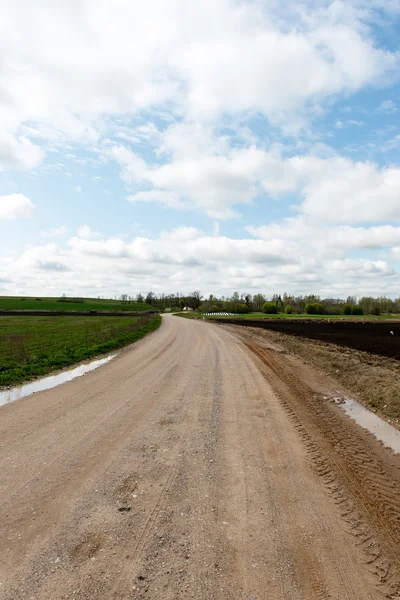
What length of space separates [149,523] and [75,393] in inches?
317

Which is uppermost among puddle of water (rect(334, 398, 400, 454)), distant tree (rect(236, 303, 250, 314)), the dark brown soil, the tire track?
distant tree (rect(236, 303, 250, 314))

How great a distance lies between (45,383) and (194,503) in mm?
10532

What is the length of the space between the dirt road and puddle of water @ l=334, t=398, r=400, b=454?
0.38m

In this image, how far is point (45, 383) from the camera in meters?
14.1

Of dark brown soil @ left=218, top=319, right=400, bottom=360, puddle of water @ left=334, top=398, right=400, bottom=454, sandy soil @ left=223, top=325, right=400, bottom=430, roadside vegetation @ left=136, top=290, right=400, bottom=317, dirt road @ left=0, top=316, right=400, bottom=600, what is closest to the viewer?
dirt road @ left=0, top=316, right=400, bottom=600

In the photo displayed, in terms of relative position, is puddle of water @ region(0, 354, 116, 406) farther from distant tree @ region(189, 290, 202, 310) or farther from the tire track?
distant tree @ region(189, 290, 202, 310)

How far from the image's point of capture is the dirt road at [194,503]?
154 inches

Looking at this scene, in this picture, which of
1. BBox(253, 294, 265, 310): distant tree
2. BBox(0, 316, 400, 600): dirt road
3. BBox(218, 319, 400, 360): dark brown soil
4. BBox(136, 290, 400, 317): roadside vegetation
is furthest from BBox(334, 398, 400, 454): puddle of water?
BBox(253, 294, 265, 310): distant tree

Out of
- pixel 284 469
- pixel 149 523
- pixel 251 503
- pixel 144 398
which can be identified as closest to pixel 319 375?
pixel 144 398

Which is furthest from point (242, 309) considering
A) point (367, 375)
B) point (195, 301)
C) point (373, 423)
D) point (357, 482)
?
point (357, 482)

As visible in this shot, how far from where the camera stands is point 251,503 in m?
5.41

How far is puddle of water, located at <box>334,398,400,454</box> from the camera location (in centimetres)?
862

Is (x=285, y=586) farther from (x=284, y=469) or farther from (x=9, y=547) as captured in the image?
(x=9, y=547)

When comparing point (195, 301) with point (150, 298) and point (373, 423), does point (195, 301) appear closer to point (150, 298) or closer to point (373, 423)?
point (150, 298)
